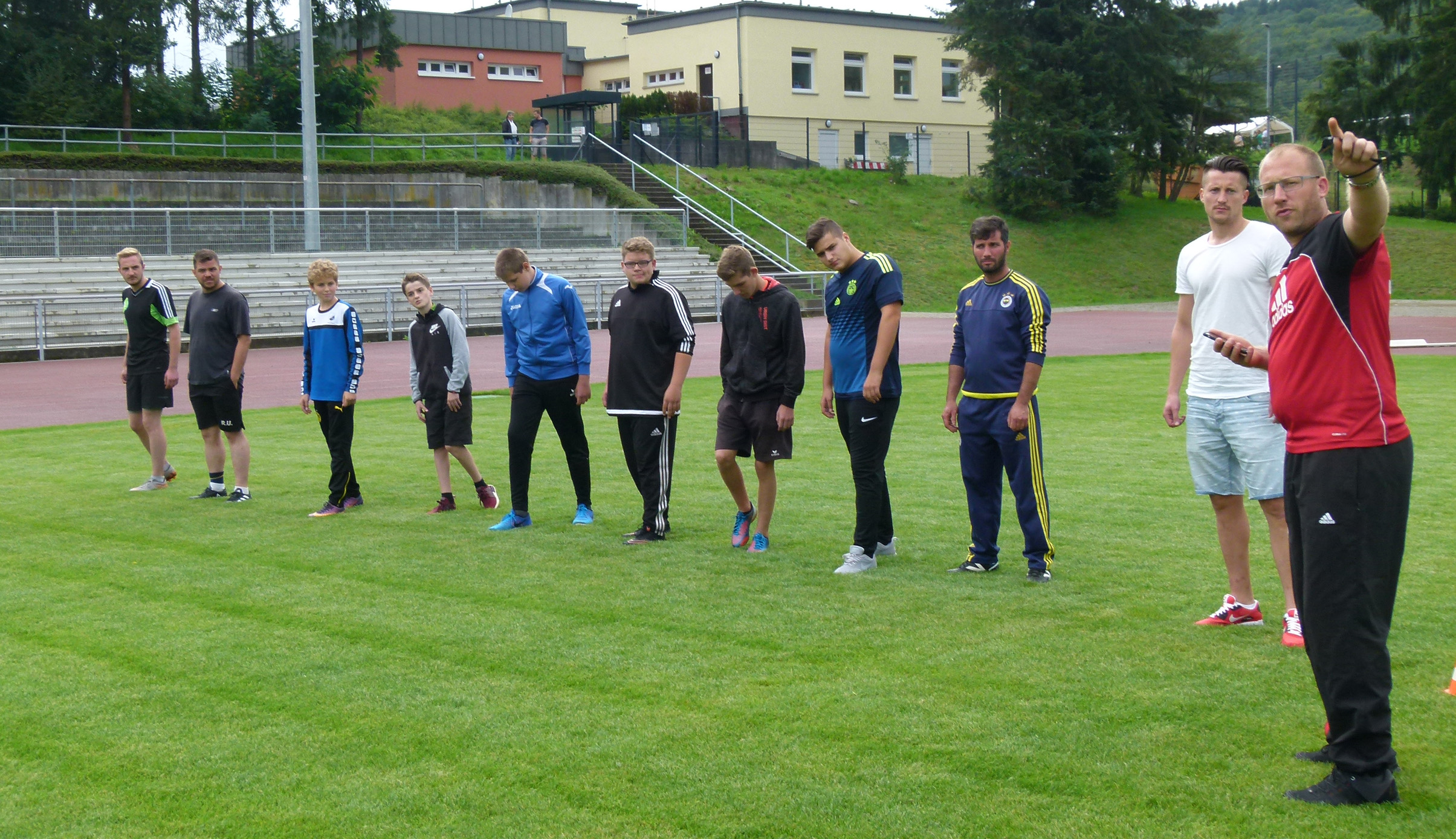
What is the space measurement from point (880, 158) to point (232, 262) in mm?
31443

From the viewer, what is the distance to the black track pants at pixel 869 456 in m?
7.16

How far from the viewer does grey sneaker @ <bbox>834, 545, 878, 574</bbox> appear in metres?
7.12

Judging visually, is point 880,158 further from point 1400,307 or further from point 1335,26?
point 1335,26

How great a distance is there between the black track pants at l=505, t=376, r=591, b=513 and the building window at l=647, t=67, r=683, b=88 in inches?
1845

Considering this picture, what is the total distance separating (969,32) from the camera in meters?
45.1

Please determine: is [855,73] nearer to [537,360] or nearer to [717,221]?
[717,221]

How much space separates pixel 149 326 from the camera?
10461 millimetres

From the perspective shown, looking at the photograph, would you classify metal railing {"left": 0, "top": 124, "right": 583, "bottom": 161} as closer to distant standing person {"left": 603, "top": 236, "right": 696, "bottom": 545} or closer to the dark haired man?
distant standing person {"left": 603, "top": 236, "right": 696, "bottom": 545}

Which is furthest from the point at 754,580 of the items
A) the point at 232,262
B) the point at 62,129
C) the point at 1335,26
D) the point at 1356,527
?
the point at 1335,26

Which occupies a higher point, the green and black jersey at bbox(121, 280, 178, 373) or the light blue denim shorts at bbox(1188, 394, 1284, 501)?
the green and black jersey at bbox(121, 280, 178, 373)

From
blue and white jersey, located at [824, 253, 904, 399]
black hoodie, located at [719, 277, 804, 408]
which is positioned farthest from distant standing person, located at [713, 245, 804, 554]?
blue and white jersey, located at [824, 253, 904, 399]

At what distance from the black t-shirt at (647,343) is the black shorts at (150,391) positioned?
4394mm

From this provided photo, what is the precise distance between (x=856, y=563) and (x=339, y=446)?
14.0ft

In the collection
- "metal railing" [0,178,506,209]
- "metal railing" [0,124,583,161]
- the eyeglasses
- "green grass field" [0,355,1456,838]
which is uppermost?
"metal railing" [0,124,583,161]
